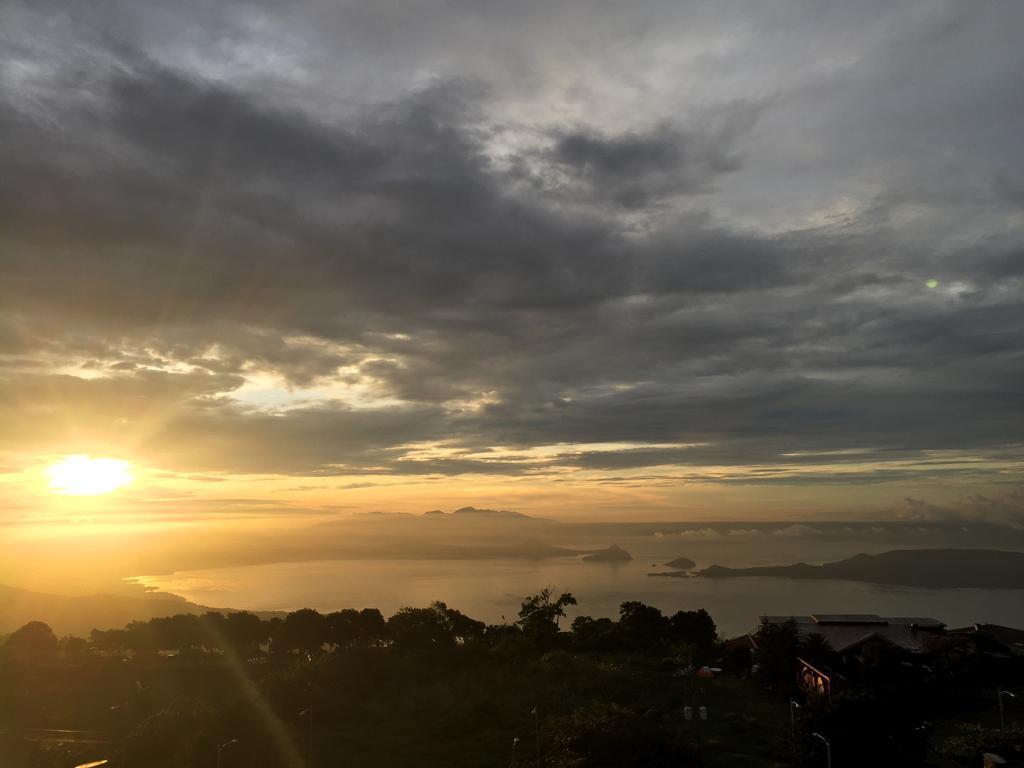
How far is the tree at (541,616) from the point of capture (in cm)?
6956

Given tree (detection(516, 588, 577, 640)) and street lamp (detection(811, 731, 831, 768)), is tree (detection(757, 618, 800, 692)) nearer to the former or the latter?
tree (detection(516, 588, 577, 640))

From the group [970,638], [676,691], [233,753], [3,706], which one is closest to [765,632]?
[676,691]

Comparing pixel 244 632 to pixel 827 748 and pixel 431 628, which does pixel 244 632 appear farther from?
pixel 827 748

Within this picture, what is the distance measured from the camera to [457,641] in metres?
67.7

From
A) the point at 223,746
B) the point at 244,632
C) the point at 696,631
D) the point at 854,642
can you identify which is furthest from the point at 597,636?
the point at 223,746

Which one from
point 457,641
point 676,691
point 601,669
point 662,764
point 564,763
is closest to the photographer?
point 662,764

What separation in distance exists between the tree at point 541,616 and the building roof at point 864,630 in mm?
20749

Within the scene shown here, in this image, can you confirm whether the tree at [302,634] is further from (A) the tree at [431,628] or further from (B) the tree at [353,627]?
(A) the tree at [431,628]

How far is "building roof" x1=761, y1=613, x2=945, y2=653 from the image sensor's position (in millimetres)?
57250

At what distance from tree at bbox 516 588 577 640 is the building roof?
20749 millimetres

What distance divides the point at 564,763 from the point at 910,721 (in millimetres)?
15469

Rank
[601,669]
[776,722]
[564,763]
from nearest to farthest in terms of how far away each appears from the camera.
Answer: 1. [564,763]
2. [776,722]
3. [601,669]

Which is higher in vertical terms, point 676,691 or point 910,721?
point 910,721

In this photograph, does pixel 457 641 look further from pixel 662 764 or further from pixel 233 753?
pixel 662 764
